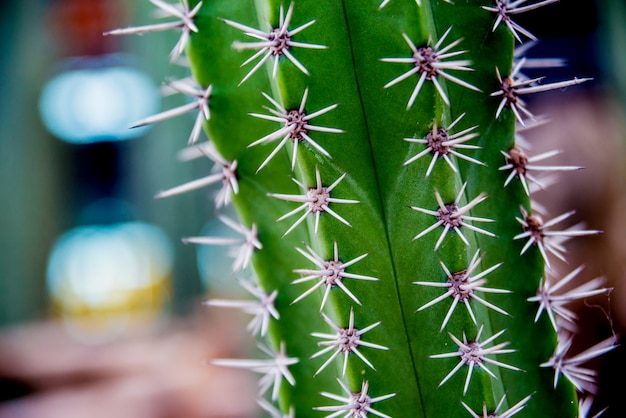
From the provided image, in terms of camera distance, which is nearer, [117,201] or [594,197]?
[594,197]

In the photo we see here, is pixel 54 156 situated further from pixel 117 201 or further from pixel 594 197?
pixel 594 197

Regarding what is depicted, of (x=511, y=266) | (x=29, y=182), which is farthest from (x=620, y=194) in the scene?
(x=29, y=182)

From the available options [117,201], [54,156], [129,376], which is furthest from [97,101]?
[129,376]

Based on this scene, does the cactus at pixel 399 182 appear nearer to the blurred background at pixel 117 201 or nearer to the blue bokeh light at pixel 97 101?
the blurred background at pixel 117 201

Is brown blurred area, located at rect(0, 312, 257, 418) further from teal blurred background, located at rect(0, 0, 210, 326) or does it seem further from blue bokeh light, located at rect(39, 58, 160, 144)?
blue bokeh light, located at rect(39, 58, 160, 144)

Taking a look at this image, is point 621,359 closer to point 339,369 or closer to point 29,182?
point 339,369

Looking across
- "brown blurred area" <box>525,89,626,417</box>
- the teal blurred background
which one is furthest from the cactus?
the teal blurred background
